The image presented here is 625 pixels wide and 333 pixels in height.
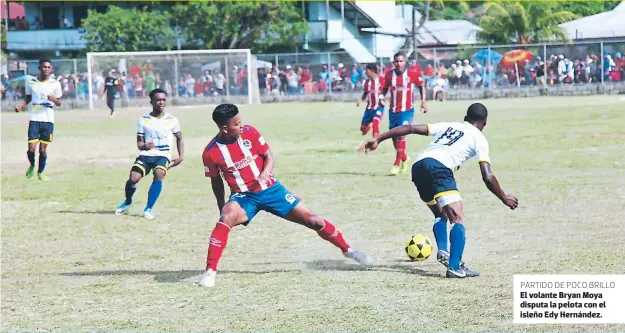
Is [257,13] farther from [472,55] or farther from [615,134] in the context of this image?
[615,134]

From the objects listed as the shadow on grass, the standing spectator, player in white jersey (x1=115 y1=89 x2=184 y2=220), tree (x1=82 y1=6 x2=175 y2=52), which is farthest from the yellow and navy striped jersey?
tree (x1=82 y1=6 x2=175 y2=52)

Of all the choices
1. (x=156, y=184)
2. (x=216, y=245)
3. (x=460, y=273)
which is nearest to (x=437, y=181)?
(x=460, y=273)

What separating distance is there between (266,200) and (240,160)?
436 mm

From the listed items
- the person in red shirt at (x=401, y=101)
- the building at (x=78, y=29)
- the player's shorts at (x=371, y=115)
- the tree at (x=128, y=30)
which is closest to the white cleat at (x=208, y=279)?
the person in red shirt at (x=401, y=101)

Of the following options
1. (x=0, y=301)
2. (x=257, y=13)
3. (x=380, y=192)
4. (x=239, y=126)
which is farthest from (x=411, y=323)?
(x=257, y=13)

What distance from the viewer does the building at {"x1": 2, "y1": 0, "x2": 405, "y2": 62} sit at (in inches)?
2442

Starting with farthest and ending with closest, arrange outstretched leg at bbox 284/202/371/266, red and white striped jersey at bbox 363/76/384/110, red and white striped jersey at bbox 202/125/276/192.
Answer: red and white striped jersey at bbox 363/76/384/110 → outstretched leg at bbox 284/202/371/266 → red and white striped jersey at bbox 202/125/276/192

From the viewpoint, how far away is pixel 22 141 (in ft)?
91.7

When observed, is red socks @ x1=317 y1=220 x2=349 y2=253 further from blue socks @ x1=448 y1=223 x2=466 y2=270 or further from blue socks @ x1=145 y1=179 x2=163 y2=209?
blue socks @ x1=145 y1=179 x2=163 y2=209

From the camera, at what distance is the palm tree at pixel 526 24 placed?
175 ft

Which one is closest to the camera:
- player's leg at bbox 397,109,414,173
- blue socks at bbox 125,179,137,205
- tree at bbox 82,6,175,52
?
blue socks at bbox 125,179,137,205

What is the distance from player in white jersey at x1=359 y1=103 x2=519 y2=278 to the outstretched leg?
0.77 m

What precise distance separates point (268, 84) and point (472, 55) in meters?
9.70

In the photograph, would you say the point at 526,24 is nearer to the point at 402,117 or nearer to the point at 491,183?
the point at 402,117
